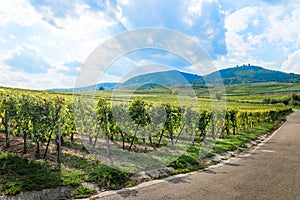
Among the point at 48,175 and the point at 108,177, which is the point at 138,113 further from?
the point at 48,175

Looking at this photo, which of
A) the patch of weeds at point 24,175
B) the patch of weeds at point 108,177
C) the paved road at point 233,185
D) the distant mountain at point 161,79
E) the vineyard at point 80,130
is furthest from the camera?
the distant mountain at point 161,79

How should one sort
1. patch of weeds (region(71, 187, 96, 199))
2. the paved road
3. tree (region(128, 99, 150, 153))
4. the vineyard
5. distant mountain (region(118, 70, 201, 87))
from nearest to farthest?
patch of weeds (region(71, 187, 96, 199)) < the paved road < the vineyard < tree (region(128, 99, 150, 153)) < distant mountain (region(118, 70, 201, 87))

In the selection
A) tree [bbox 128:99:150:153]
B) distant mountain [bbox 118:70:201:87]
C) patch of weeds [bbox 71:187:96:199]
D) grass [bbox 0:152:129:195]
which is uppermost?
distant mountain [bbox 118:70:201:87]

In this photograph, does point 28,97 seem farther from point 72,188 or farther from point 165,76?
point 165,76

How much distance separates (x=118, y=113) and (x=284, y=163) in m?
8.18

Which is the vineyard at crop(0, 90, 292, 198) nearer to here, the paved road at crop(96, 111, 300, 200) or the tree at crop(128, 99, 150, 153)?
the tree at crop(128, 99, 150, 153)

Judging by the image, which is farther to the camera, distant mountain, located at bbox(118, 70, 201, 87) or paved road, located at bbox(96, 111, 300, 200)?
distant mountain, located at bbox(118, 70, 201, 87)

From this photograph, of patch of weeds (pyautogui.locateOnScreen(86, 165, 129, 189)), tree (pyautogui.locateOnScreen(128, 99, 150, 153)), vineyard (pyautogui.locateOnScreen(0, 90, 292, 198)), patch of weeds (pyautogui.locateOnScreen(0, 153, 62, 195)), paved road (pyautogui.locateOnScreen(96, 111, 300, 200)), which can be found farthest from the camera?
tree (pyautogui.locateOnScreen(128, 99, 150, 153))

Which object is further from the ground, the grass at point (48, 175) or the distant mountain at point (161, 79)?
the distant mountain at point (161, 79)

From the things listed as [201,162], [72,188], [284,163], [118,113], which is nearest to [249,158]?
[284,163]

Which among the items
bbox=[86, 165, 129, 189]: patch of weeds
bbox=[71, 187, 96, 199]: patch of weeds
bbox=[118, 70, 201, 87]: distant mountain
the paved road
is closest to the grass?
bbox=[86, 165, 129, 189]: patch of weeds

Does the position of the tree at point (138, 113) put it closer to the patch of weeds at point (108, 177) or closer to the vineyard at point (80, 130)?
the vineyard at point (80, 130)

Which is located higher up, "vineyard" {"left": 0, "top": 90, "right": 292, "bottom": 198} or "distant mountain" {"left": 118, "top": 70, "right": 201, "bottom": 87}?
"distant mountain" {"left": 118, "top": 70, "right": 201, "bottom": 87}

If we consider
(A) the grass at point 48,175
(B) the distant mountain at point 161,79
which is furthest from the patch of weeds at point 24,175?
(B) the distant mountain at point 161,79
